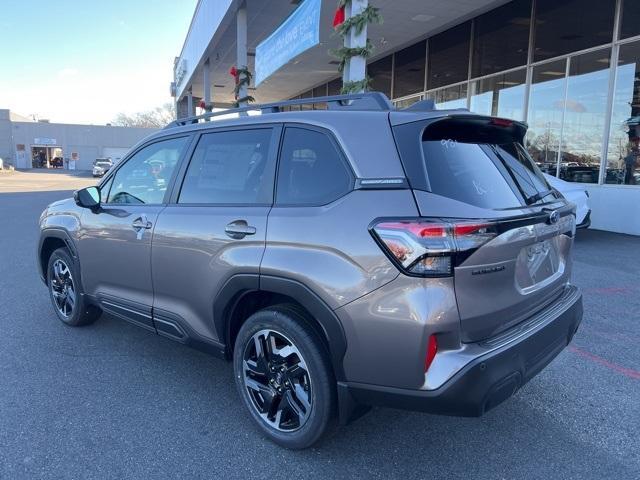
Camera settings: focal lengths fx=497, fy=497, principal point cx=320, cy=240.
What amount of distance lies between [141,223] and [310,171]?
150cm

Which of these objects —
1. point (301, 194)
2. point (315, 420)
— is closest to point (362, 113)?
point (301, 194)

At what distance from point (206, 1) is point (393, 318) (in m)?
17.9

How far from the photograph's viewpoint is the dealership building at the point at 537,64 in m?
10.4

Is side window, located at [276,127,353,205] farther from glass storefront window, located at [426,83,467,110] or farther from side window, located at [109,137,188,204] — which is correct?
glass storefront window, located at [426,83,467,110]

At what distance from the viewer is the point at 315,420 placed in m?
2.61

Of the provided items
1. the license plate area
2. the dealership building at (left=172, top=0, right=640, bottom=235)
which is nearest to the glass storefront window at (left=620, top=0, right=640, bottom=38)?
the dealership building at (left=172, top=0, right=640, bottom=235)

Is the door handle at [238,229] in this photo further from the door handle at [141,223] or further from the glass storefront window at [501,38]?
the glass storefront window at [501,38]

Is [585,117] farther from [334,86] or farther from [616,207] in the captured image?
[334,86]

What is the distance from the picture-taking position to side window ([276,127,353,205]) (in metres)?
2.57

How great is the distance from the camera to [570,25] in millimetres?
11305

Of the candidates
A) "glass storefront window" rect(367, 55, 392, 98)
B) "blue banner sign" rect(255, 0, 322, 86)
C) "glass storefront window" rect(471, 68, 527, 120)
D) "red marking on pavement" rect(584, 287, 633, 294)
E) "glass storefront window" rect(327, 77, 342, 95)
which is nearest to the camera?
"red marking on pavement" rect(584, 287, 633, 294)

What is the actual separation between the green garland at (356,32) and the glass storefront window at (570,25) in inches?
264

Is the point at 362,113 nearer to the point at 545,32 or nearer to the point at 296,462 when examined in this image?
the point at 296,462

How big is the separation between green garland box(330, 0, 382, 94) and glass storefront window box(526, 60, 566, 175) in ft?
23.5
